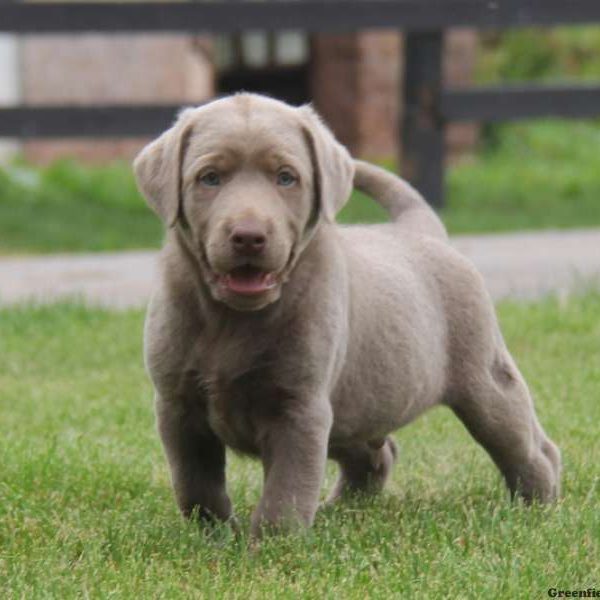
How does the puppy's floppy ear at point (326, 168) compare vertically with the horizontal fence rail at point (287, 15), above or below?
above

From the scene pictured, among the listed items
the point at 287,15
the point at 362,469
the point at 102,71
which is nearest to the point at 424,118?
the point at 287,15

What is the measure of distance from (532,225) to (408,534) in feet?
25.4

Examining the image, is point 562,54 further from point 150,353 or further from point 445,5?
point 150,353

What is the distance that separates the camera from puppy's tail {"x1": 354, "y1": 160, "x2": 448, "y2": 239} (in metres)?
5.36

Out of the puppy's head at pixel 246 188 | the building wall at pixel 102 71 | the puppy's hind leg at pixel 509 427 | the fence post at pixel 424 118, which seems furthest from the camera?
the building wall at pixel 102 71

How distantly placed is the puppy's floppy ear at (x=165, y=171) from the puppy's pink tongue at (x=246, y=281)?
0.78 feet

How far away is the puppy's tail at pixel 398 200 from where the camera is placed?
5355 millimetres

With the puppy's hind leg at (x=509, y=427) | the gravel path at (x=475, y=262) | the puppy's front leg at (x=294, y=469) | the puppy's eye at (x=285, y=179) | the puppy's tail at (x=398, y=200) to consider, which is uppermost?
the puppy's eye at (x=285, y=179)

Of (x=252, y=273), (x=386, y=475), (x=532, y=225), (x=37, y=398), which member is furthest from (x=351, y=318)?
(x=532, y=225)

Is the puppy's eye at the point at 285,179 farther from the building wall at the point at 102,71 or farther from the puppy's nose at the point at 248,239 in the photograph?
the building wall at the point at 102,71

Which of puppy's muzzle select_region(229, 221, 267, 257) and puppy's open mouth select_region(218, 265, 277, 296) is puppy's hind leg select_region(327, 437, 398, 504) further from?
puppy's muzzle select_region(229, 221, 267, 257)

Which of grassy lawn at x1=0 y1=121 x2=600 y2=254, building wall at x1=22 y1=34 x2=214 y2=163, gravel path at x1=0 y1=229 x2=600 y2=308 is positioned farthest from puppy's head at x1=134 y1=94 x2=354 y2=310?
building wall at x1=22 y1=34 x2=214 y2=163

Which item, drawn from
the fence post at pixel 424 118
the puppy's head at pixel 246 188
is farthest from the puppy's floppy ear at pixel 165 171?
the fence post at pixel 424 118

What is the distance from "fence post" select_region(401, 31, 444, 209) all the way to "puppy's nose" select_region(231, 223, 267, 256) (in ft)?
26.8
